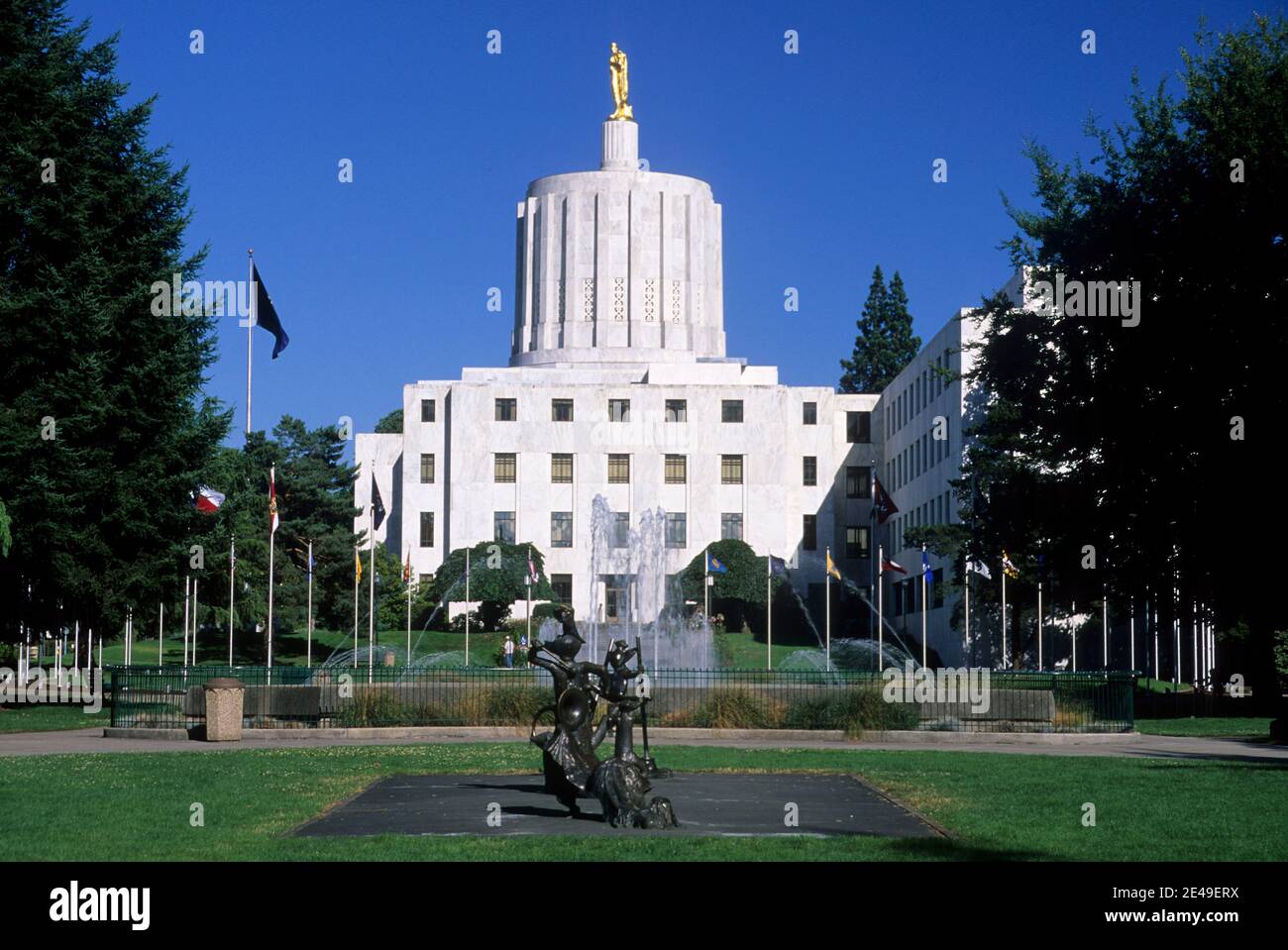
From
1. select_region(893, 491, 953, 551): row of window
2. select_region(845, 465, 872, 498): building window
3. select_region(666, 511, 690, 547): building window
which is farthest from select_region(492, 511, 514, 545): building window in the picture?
select_region(893, 491, 953, 551): row of window

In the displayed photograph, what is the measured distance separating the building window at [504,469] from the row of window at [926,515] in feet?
69.1

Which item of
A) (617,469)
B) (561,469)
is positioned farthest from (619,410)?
(561,469)

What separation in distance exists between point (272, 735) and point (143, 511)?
41.1ft

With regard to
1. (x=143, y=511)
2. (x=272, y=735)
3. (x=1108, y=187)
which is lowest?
(x=272, y=735)

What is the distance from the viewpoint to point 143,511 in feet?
137

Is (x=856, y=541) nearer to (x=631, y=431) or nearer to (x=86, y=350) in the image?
(x=631, y=431)

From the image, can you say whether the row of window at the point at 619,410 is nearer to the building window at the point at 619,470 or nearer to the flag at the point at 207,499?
the building window at the point at 619,470

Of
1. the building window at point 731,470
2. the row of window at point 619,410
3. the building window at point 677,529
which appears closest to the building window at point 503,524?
the row of window at point 619,410

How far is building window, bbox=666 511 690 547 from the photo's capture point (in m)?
94.6

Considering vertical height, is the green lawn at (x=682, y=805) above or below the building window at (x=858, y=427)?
below

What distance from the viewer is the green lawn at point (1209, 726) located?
1271 inches

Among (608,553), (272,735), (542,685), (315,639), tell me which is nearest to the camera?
(272,735)
